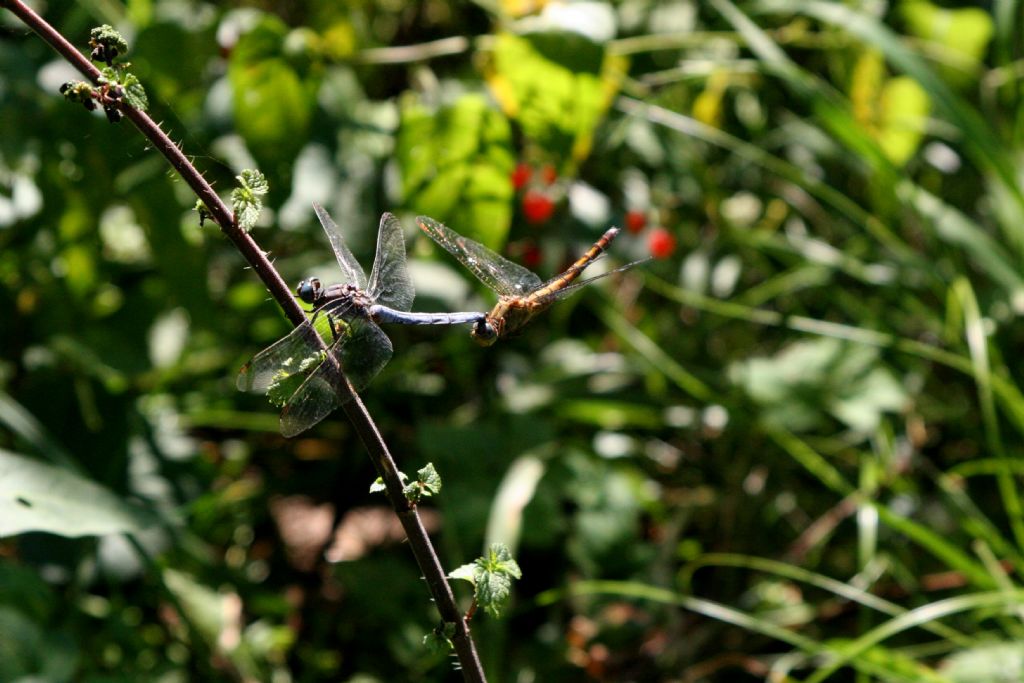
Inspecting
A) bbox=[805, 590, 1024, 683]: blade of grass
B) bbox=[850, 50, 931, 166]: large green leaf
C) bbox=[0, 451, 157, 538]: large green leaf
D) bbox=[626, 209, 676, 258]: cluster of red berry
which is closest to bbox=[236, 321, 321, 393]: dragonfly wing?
bbox=[0, 451, 157, 538]: large green leaf

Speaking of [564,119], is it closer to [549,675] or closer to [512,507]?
[512,507]

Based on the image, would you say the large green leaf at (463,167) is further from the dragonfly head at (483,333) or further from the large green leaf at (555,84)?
the dragonfly head at (483,333)

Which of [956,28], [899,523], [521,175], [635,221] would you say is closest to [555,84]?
[521,175]

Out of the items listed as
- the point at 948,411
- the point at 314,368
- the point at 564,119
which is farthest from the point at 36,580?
the point at 948,411

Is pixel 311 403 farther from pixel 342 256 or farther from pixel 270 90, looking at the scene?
pixel 270 90

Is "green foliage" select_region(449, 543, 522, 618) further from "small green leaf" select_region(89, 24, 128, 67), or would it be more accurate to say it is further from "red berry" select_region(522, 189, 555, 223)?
"red berry" select_region(522, 189, 555, 223)

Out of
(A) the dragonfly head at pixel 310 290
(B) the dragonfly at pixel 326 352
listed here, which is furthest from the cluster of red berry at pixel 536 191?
(A) the dragonfly head at pixel 310 290

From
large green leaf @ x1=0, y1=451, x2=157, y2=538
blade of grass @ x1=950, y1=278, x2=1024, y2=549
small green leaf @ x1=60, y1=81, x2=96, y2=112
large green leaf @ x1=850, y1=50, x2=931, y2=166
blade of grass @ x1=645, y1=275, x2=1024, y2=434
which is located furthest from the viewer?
large green leaf @ x1=850, y1=50, x2=931, y2=166
